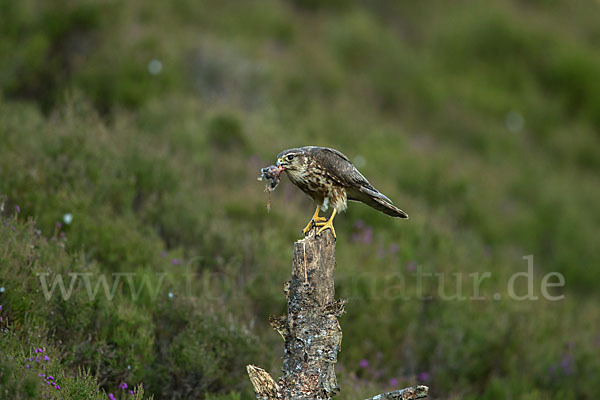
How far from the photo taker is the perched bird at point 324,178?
12.9 ft

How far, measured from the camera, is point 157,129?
948 cm

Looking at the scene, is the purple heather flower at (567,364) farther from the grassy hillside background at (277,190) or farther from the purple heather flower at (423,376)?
the purple heather flower at (423,376)

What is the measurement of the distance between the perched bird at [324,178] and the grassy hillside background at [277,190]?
63.8 inches

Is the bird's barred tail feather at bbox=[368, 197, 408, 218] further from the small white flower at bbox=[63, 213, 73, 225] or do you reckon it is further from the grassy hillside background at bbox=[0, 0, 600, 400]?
the small white flower at bbox=[63, 213, 73, 225]

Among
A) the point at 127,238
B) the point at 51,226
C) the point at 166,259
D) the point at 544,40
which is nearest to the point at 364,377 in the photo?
the point at 166,259

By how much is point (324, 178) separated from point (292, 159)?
0.26 m

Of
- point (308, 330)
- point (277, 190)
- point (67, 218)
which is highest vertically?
point (277, 190)

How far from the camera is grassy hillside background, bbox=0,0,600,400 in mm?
5152

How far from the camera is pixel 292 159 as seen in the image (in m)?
3.91

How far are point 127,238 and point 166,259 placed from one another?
1.36 feet

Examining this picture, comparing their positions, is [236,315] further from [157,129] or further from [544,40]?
[544,40]

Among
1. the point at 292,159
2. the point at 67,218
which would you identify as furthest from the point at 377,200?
the point at 67,218

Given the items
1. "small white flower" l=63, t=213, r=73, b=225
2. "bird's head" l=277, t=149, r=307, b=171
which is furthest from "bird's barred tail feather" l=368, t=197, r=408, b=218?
"small white flower" l=63, t=213, r=73, b=225

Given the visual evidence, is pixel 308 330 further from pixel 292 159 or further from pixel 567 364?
pixel 567 364
